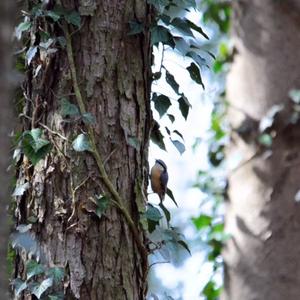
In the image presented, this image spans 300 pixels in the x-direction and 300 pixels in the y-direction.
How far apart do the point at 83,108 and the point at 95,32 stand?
190 mm

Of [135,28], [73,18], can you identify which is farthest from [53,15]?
[135,28]

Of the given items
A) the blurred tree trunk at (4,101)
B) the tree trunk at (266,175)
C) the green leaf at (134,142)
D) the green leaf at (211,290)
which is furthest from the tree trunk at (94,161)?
the green leaf at (211,290)

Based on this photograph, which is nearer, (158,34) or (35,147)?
(35,147)

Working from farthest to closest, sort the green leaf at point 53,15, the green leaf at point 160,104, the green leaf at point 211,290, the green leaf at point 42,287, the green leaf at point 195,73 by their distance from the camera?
the green leaf at point 211,290, the green leaf at point 195,73, the green leaf at point 160,104, the green leaf at point 53,15, the green leaf at point 42,287

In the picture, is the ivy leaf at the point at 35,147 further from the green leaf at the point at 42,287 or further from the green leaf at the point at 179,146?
the green leaf at the point at 179,146

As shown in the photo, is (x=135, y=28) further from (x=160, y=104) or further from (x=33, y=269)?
(x=33, y=269)

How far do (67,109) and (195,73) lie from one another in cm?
43

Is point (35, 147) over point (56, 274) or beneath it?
over

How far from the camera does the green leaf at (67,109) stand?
1.95 meters

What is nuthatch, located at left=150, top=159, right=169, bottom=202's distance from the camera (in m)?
2.12

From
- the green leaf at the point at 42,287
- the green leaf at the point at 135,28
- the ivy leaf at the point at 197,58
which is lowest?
the green leaf at the point at 42,287

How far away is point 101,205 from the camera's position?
1.92m

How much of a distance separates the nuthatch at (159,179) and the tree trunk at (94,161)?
8 centimetres

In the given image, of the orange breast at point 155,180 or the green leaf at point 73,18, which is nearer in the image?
the green leaf at point 73,18
